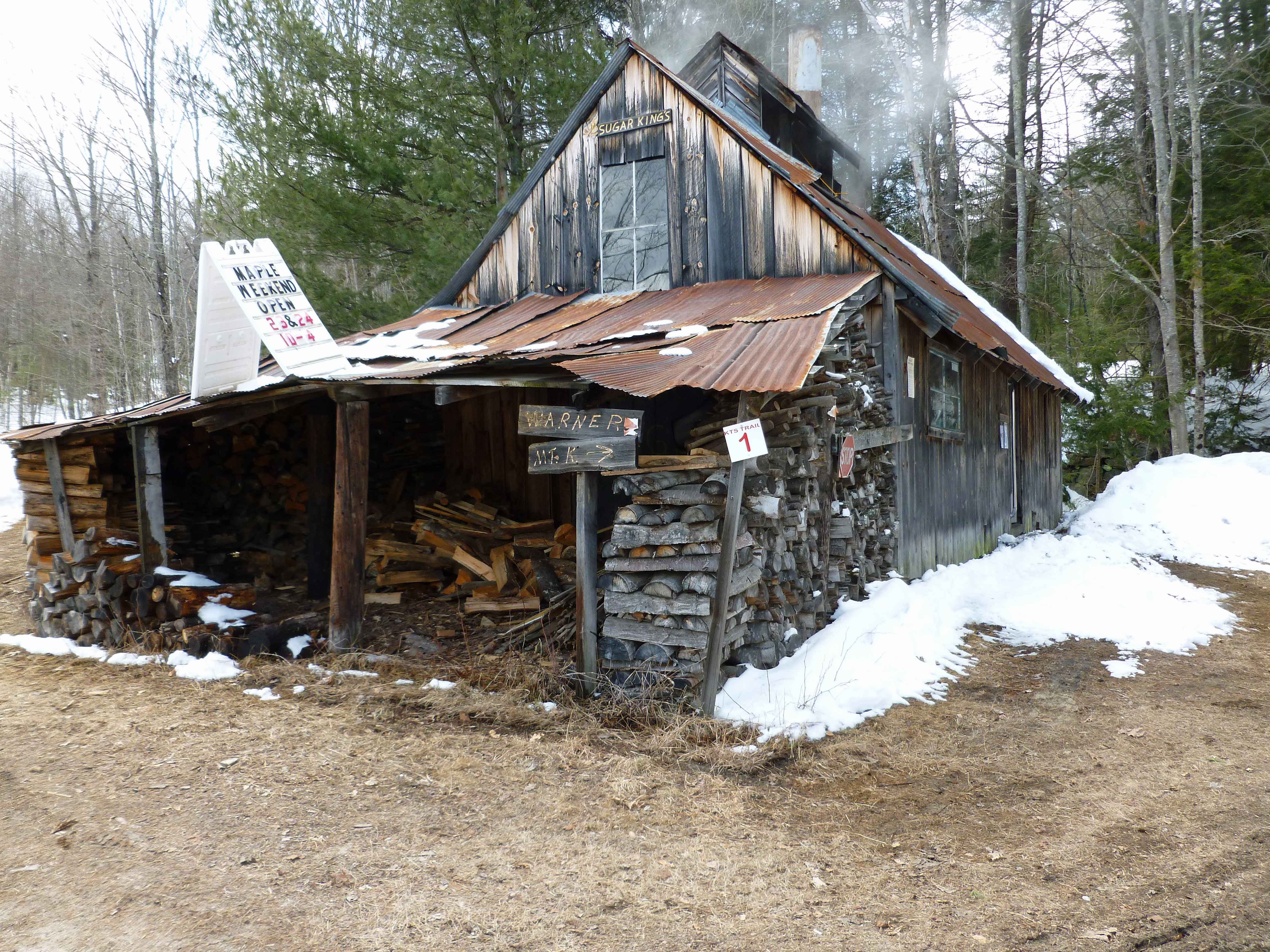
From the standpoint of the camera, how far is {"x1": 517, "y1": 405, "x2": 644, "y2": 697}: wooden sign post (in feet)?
19.6

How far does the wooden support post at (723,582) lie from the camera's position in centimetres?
574

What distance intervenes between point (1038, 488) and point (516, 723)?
41.3 ft

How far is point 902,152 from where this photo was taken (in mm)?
24453

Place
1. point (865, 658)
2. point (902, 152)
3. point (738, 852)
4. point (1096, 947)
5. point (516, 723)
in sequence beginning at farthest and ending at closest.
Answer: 1. point (902, 152)
2. point (865, 658)
3. point (516, 723)
4. point (738, 852)
5. point (1096, 947)

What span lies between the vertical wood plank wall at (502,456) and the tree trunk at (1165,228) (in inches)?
523

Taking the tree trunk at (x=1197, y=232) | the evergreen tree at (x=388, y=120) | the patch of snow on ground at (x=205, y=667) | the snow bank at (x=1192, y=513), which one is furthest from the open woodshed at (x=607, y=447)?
the tree trunk at (x=1197, y=232)

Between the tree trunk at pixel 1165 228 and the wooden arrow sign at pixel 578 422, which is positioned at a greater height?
the tree trunk at pixel 1165 228

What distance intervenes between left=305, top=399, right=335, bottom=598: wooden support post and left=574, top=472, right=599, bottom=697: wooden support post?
16.1 ft

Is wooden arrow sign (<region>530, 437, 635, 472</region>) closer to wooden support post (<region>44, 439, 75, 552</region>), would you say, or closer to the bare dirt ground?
the bare dirt ground

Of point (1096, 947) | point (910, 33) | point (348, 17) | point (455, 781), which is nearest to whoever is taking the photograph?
point (1096, 947)

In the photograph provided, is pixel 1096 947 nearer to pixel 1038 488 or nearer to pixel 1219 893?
pixel 1219 893

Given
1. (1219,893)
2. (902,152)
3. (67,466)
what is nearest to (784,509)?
(1219,893)

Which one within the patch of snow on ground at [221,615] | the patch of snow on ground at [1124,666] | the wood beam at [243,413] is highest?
the wood beam at [243,413]

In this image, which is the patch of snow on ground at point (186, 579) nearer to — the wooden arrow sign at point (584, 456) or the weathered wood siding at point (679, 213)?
the wooden arrow sign at point (584, 456)
